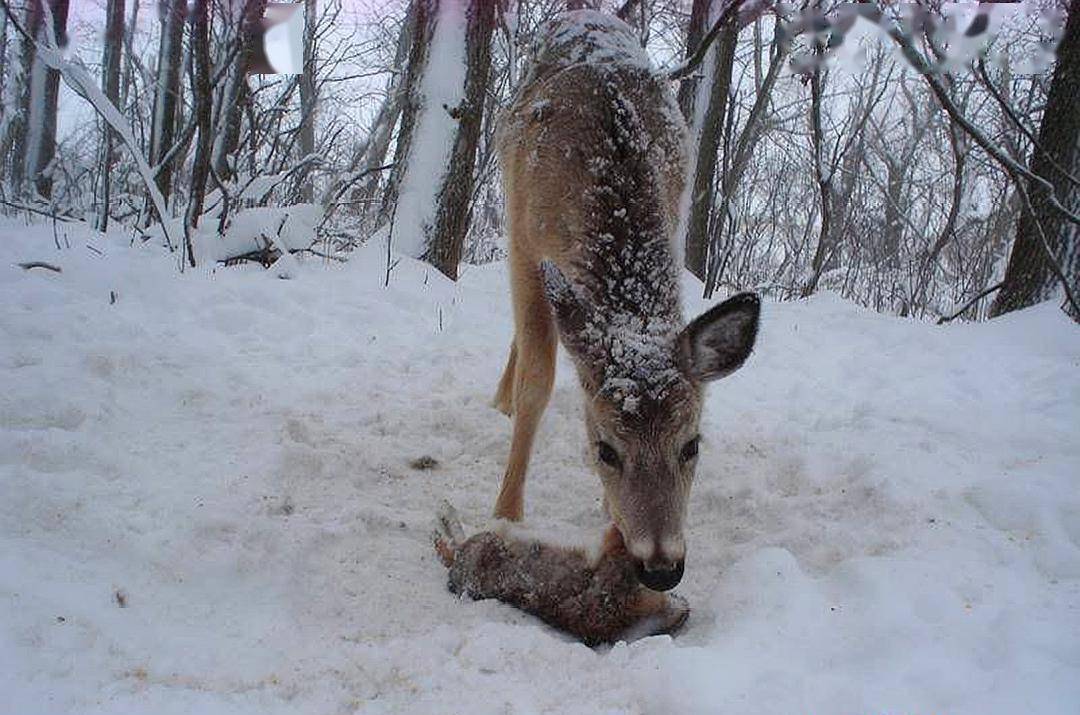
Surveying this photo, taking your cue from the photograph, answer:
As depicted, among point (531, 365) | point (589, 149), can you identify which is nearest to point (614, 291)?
point (531, 365)

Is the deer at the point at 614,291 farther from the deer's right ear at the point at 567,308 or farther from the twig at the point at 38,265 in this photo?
the twig at the point at 38,265

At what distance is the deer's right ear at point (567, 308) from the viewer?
3197 mm

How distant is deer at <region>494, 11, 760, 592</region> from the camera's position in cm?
299

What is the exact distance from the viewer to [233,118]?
978 centimetres

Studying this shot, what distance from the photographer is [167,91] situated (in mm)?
9719

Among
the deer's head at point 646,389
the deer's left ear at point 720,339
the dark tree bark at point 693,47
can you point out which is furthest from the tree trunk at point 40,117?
the deer's left ear at point 720,339

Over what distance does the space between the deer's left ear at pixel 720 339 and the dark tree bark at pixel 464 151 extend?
17.3 feet

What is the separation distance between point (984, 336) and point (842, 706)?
4.87 metres

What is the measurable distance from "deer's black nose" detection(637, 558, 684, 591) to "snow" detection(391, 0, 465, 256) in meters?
5.81

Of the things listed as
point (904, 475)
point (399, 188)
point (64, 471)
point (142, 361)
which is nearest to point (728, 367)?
point (904, 475)

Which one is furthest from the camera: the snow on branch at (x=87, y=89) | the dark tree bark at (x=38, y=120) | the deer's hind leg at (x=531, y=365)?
the dark tree bark at (x=38, y=120)

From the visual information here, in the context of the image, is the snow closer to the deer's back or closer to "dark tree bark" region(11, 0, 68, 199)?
the deer's back

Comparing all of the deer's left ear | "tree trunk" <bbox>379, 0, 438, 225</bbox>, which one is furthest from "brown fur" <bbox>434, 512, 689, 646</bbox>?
"tree trunk" <bbox>379, 0, 438, 225</bbox>

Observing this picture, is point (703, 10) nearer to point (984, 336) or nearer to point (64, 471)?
point (984, 336)
